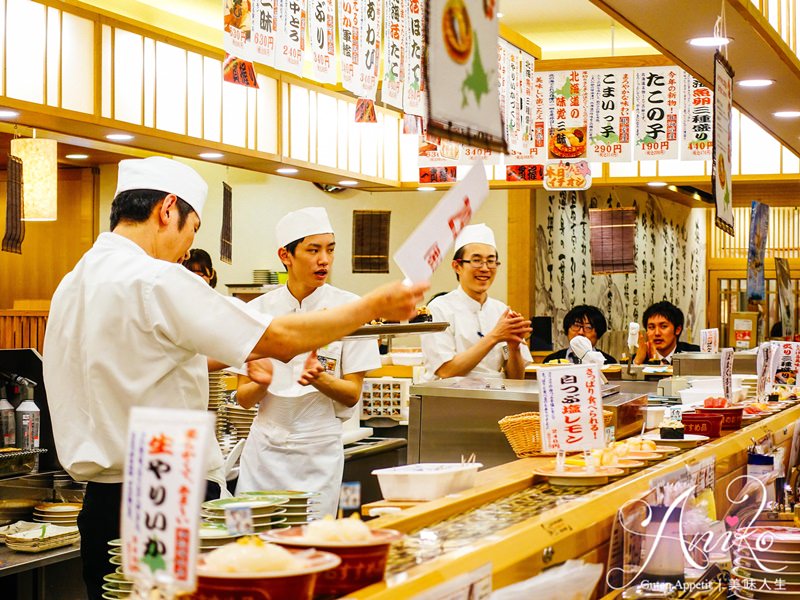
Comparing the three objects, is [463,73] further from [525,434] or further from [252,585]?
[525,434]

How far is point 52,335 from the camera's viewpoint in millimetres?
2729

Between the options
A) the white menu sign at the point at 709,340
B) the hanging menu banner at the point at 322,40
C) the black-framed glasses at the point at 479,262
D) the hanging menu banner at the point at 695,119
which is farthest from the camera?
the hanging menu banner at the point at 695,119

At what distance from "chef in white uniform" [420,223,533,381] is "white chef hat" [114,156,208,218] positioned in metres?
2.37

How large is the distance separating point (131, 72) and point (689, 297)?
1148 cm

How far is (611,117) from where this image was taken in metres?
9.05

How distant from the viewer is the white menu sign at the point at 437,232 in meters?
1.83

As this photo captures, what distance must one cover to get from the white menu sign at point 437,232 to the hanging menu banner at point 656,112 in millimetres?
7202

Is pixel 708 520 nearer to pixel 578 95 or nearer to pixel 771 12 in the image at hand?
pixel 771 12

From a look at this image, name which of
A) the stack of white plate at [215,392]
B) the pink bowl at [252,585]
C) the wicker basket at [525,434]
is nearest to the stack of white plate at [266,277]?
the stack of white plate at [215,392]

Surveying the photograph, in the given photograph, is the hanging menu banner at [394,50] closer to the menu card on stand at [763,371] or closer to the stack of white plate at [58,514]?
the menu card on stand at [763,371]

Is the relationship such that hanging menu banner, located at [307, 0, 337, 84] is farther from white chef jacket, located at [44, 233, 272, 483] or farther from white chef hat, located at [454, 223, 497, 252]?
white chef jacket, located at [44, 233, 272, 483]

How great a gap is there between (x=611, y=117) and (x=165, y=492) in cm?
833

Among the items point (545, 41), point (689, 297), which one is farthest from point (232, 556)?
point (689, 297)

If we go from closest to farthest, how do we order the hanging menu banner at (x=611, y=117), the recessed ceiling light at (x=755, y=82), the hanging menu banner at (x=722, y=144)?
the hanging menu banner at (x=722, y=144)
the recessed ceiling light at (x=755, y=82)
the hanging menu banner at (x=611, y=117)
